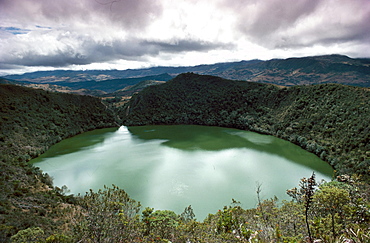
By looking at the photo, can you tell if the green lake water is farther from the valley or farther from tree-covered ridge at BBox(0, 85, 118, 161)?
tree-covered ridge at BBox(0, 85, 118, 161)

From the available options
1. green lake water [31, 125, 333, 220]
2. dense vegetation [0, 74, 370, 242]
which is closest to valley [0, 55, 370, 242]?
dense vegetation [0, 74, 370, 242]

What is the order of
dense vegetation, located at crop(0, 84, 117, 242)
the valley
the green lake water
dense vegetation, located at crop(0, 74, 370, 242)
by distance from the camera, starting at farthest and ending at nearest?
the green lake water < dense vegetation, located at crop(0, 84, 117, 242) < the valley < dense vegetation, located at crop(0, 74, 370, 242)

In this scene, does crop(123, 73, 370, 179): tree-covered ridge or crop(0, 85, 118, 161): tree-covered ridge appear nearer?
crop(123, 73, 370, 179): tree-covered ridge

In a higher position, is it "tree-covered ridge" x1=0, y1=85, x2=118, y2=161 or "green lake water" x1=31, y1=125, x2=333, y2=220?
"tree-covered ridge" x1=0, y1=85, x2=118, y2=161

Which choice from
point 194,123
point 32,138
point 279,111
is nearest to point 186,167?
point 32,138

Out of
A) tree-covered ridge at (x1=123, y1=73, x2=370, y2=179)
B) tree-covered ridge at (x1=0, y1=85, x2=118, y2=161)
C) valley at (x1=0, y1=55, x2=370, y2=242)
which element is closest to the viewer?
valley at (x1=0, y1=55, x2=370, y2=242)

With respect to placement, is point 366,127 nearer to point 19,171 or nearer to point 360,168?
point 360,168

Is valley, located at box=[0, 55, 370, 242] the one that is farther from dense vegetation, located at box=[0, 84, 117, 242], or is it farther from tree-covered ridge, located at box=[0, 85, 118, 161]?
tree-covered ridge, located at box=[0, 85, 118, 161]
